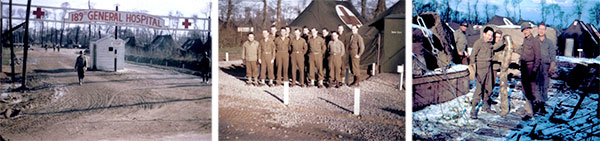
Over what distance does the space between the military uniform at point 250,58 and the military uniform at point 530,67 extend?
2892mm

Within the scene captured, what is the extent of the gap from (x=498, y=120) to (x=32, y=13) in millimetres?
5089

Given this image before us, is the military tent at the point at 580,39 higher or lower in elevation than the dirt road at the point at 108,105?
higher

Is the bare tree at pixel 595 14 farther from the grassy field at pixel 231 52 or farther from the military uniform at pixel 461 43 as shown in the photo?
the grassy field at pixel 231 52

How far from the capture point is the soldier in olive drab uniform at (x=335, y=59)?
562cm

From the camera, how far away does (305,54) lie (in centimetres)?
570

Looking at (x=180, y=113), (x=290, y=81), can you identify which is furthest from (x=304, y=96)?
(x=180, y=113)

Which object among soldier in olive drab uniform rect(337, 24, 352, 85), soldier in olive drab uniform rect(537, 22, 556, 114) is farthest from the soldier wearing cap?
soldier in olive drab uniform rect(537, 22, 556, 114)

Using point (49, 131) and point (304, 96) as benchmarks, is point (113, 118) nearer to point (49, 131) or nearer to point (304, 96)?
point (49, 131)

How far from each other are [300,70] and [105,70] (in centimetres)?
215

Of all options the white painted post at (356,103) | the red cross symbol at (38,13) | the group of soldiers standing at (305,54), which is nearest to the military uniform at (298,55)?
the group of soldiers standing at (305,54)

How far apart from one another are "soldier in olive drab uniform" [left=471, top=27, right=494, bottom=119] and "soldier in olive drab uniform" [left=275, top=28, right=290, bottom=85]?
2.05 metres

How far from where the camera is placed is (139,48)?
18.2 feet

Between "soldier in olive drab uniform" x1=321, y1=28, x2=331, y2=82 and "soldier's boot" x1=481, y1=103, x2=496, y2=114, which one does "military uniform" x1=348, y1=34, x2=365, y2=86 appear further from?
"soldier's boot" x1=481, y1=103, x2=496, y2=114

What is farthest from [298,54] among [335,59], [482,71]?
[482,71]
